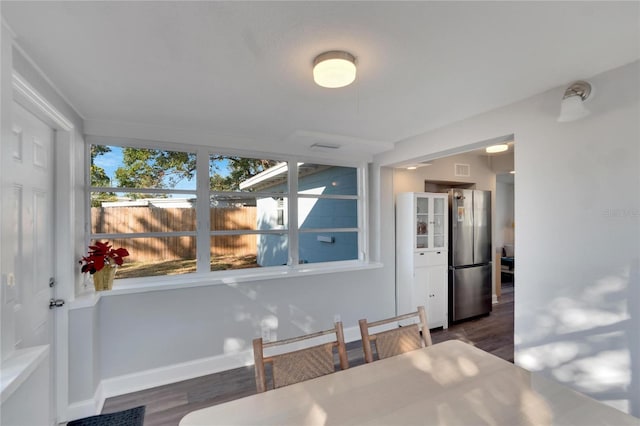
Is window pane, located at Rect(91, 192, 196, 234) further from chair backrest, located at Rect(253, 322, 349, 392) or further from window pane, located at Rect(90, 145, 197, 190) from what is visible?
chair backrest, located at Rect(253, 322, 349, 392)

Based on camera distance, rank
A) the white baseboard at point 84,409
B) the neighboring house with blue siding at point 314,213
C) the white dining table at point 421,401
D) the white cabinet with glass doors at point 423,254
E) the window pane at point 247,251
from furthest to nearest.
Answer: the white cabinet with glass doors at point 423,254 → the neighboring house with blue siding at point 314,213 → the window pane at point 247,251 → the white baseboard at point 84,409 → the white dining table at point 421,401

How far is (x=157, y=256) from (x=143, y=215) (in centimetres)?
43

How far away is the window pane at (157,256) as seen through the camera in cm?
281

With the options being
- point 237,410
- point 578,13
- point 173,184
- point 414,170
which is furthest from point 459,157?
point 237,410

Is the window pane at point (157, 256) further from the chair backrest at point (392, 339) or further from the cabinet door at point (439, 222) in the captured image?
the cabinet door at point (439, 222)

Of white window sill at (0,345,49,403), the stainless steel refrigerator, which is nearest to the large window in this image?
the stainless steel refrigerator

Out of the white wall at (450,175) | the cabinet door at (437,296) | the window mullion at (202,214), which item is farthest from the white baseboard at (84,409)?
the white wall at (450,175)

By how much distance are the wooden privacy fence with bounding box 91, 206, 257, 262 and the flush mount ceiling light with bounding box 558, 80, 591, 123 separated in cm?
285

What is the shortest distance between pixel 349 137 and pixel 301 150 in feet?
2.06

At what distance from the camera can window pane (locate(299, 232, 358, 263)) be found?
12.4 feet

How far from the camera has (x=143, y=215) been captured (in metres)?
2.88

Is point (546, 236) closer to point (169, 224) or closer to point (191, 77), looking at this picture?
point (191, 77)

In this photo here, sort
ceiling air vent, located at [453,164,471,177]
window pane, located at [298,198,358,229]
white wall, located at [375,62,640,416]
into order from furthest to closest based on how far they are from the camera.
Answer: ceiling air vent, located at [453,164,471,177]
window pane, located at [298,198,358,229]
white wall, located at [375,62,640,416]

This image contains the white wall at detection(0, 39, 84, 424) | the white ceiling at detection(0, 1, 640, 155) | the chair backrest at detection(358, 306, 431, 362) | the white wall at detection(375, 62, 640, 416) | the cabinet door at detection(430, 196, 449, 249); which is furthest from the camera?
the cabinet door at detection(430, 196, 449, 249)
